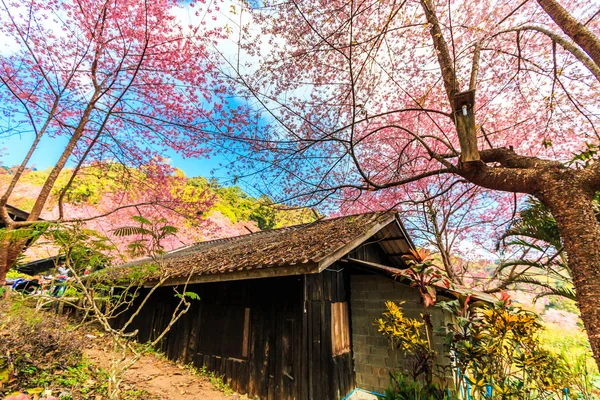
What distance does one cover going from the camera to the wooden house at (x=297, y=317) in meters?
4.74

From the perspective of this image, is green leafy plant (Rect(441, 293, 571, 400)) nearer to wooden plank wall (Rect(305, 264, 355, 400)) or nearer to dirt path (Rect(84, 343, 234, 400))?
wooden plank wall (Rect(305, 264, 355, 400))

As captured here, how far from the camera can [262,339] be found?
536 centimetres

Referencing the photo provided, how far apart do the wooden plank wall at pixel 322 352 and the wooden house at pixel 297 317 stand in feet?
0.06

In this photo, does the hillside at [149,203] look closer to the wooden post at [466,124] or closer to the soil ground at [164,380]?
the soil ground at [164,380]

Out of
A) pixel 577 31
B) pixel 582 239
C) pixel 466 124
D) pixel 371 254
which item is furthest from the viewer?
pixel 371 254

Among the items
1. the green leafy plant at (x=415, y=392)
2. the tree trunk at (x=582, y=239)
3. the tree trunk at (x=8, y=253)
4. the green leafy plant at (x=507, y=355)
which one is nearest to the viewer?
the tree trunk at (x=582, y=239)

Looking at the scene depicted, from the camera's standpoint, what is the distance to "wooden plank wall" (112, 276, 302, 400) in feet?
15.9

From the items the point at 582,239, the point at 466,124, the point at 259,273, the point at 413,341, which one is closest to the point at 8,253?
the point at 259,273

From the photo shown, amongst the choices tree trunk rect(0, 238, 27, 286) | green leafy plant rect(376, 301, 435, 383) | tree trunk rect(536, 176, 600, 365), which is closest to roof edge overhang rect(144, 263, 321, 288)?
green leafy plant rect(376, 301, 435, 383)

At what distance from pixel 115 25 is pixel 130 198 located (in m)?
6.32

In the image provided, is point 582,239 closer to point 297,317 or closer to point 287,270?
point 287,270

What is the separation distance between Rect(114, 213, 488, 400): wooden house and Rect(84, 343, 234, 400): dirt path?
342 millimetres

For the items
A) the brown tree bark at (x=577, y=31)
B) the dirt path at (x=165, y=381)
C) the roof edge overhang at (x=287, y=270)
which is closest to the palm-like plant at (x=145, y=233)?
the roof edge overhang at (x=287, y=270)

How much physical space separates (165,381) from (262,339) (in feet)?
7.49
